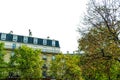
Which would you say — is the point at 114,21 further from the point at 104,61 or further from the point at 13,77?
the point at 13,77

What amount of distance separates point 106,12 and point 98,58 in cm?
451

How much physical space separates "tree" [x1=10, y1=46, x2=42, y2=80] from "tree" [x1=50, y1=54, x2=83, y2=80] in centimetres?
361

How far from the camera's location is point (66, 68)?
54.9 metres

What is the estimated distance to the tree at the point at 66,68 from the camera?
5326 centimetres

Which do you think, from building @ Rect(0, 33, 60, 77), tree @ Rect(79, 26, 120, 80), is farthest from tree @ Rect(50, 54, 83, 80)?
tree @ Rect(79, 26, 120, 80)

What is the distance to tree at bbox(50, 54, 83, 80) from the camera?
5326 cm

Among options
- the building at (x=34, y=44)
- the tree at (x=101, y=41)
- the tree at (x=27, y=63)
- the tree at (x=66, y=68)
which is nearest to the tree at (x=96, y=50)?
the tree at (x=101, y=41)

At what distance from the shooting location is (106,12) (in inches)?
1131

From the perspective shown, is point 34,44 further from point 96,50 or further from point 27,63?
point 96,50

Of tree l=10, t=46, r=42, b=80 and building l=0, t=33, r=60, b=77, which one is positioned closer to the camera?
tree l=10, t=46, r=42, b=80

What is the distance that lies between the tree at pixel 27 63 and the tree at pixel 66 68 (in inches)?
142

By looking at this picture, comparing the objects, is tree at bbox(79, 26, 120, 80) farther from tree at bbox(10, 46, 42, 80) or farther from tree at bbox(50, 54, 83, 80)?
tree at bbox(10, 46, 42, 80)

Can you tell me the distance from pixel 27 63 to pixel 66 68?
286 inches

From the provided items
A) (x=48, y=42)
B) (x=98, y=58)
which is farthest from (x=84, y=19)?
(x=48, y=42)
